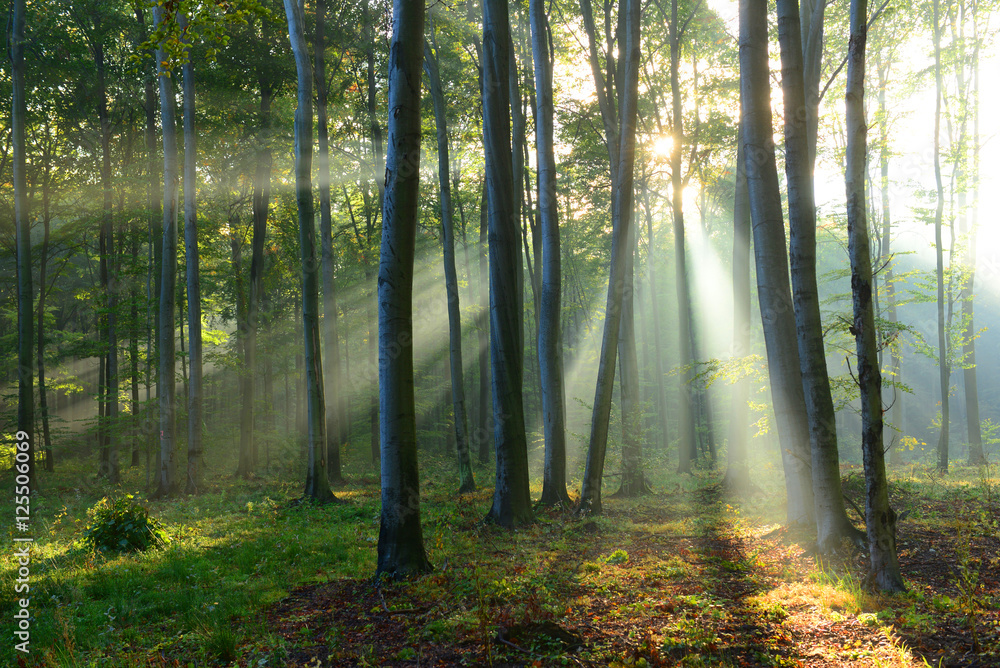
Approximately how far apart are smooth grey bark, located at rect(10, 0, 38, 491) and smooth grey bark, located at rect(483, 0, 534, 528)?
33.8 feet

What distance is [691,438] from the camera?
58.3ft

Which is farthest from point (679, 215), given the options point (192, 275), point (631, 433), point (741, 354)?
point (192, 275)

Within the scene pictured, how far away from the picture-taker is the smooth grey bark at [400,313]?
5434 mm

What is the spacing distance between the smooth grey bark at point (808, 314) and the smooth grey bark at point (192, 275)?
38.9 feet

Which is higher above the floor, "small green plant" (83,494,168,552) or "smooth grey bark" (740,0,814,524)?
"smooth grey bark" (740,0,814,524)

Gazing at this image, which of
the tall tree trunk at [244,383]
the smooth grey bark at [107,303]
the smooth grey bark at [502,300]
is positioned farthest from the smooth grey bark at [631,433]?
the smooth grey bark at [107,303]

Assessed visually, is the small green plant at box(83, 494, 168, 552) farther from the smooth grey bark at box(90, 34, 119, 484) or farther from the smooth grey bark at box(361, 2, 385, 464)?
the smooth grey bark at box(90, 34, 119, 484)

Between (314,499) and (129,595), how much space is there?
588 cm

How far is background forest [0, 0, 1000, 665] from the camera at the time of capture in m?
4.57

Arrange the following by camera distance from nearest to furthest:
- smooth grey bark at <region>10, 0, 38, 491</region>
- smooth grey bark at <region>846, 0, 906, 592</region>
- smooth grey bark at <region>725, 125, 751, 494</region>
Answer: smooth grey bark at <region>846, 0, 906, 592</region> < smooth grey bark at <region>725, 125, 751, 494</region> < smooth grey bark at <region>10, 0, 38, 491</region>

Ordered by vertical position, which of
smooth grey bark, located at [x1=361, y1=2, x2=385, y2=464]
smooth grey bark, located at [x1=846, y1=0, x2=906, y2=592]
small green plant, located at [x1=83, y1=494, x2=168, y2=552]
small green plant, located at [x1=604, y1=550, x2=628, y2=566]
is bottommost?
small green plant, located at [x1=604, y1=550, x2=628, y2=566]

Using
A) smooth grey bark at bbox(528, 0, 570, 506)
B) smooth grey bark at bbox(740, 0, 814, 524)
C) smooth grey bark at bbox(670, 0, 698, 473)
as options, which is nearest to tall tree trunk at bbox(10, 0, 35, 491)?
smooth grey bark at bbox(528, 0, 570, 506)

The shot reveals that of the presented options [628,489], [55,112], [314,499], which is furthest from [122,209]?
[628,489]

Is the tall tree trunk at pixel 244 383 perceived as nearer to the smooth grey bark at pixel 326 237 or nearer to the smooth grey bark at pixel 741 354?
the smooth grey bark at pixel 326 237
